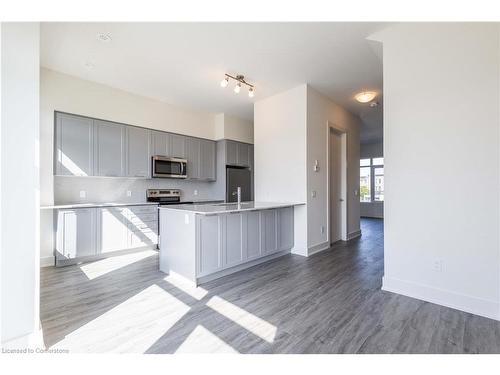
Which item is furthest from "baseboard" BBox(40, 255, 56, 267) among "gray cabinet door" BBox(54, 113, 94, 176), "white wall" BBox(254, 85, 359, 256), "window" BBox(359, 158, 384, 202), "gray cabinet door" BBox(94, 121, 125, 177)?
"window" BBox(359, 158, 384, 202)

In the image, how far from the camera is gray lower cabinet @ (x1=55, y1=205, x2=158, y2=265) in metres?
3.43

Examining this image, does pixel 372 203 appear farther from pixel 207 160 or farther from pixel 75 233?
pixel 75 233

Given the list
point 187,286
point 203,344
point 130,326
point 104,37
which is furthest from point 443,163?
point 104,37

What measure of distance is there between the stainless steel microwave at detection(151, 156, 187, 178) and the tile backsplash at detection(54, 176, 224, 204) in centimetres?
38

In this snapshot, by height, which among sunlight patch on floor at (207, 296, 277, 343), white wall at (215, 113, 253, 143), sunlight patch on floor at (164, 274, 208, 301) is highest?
white wall at (215, 113, 253, 143)

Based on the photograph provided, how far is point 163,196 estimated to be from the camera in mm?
4867

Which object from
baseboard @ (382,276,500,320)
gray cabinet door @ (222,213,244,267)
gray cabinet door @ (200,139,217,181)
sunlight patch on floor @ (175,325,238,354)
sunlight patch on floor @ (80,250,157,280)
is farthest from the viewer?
gray cabinet door @ (200,139,217,181)

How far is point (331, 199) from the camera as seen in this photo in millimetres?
4879

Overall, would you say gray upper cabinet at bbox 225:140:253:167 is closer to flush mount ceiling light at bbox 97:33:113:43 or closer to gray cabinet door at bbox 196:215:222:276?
gray cabinet door at bbox 196:215:222:276

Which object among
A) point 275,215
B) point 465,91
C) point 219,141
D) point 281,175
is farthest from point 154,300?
point 219,141

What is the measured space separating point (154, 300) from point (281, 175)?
2798 mm

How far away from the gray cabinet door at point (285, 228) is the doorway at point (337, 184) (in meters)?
1.20
